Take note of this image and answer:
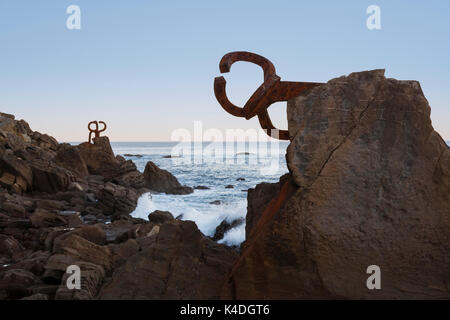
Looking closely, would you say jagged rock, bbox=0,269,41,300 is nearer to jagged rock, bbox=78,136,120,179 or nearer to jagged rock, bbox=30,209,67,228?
jagged rock, bbox=30,209,67,228

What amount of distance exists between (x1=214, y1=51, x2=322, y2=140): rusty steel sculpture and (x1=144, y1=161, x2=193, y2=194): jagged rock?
1112 cm

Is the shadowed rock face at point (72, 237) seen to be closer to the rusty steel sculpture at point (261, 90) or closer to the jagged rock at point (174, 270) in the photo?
the jagged rock at point (174, 270)

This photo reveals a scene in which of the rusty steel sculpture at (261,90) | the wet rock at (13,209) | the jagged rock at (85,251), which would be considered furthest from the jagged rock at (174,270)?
the wet rock at (13,209)

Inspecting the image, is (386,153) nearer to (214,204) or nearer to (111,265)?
(111,265)

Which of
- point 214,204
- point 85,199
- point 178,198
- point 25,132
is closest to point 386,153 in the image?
point 85,199

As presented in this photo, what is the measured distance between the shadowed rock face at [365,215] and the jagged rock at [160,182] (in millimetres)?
11469

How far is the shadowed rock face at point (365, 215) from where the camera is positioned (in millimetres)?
2488

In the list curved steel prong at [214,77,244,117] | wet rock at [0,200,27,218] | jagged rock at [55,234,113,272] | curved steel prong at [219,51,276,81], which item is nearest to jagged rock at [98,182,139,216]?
wet rock at [0,200,27,218]

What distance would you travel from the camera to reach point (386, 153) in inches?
99.8

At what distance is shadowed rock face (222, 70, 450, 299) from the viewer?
8.16ft

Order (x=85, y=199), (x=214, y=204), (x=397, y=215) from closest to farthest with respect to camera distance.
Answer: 1. (x=397, y=215)
2. (x=85, y=199)
3. (x=214, y=204)

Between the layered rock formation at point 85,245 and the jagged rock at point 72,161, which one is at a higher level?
the jagged rock at point 72,161

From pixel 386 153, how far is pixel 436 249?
25.8 inches

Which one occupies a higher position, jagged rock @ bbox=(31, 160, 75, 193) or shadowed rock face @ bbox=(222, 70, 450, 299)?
jagged rock @ bbox=(31, 160, 75, 193)
